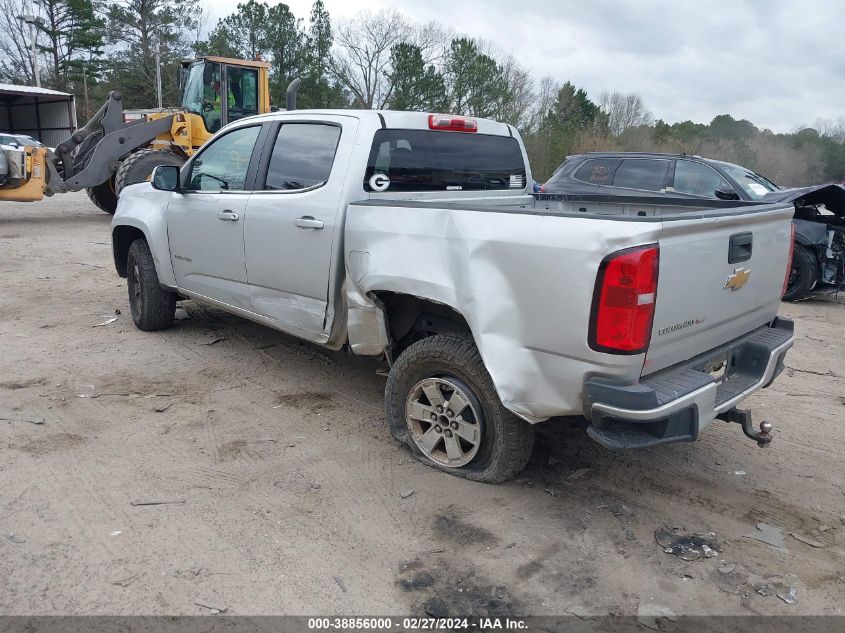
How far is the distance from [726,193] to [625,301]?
6.40 meters

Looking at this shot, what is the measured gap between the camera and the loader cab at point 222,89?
13.5 meters

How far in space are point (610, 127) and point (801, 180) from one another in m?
11.3

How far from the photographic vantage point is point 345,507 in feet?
11.1

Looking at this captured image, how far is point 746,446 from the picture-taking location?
4.17 metres

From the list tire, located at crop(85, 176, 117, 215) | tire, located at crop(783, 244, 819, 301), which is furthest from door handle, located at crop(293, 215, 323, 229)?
tire, located at crop(85, 176, 117, 215)

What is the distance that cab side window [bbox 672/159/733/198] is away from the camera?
27.6ft

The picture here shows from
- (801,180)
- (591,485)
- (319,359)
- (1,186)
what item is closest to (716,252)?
(591,485)

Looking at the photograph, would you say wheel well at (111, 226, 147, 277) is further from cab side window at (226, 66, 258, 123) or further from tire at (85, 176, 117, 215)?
tire at (85, 176, 117, 215)

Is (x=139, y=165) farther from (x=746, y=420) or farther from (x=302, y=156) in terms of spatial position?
(x=746, y=420)

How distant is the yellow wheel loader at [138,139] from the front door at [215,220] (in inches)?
331

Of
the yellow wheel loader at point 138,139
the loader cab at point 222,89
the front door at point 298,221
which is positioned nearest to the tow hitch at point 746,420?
the front door at point 298,221

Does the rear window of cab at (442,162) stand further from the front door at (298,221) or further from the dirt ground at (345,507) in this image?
the dirt ground at (345,507)

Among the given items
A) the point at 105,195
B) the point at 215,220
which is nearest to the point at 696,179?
the point at 215,220

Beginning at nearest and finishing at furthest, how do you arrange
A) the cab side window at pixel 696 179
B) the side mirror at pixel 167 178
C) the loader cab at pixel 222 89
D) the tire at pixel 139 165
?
1. the side mirror at pixel 167 178
2. the cab side window at pixel 696 179
3. the tire at pixel 139 165
4. the loader cab at pixel 222 89
